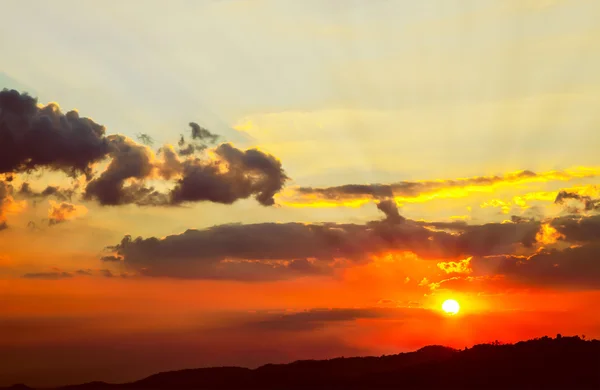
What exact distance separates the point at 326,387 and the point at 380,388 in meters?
19.9

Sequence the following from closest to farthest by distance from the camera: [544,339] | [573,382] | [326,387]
Result: 1. [573,382]
2. [544,339]
3. [326,387]

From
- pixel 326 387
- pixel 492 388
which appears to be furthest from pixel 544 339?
pixel 326 387

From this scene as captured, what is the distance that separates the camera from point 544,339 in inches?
6604

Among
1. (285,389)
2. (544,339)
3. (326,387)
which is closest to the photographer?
(544,339)

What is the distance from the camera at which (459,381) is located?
158 metres

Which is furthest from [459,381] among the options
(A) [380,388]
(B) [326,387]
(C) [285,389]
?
(C) [285,389]

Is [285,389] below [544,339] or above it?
below

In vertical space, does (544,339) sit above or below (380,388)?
above

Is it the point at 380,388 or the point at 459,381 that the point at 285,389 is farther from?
the point at 459,381

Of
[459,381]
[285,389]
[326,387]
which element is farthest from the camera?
[285,389]

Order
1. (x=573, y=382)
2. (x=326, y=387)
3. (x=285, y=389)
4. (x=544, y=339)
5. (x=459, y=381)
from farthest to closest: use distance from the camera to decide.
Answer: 1. (x=285, y=389)
2. (x=326, y=387)
3. (x=544, y=339)
4. (x=459, y=381)
5. (x=573, y=382)

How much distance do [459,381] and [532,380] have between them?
626 inches

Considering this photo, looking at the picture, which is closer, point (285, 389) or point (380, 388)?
point (380, 388)

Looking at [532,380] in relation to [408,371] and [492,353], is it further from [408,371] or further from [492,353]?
[408,371]
